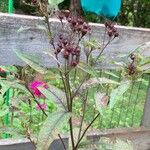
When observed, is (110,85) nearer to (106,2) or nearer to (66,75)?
(66,75)

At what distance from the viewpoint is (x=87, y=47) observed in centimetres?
132

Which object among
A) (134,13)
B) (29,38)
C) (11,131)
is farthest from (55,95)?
(134,13)

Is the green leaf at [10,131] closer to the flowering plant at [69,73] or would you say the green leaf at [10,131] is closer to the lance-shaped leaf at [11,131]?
the lance-shaped leaf at [11,131]

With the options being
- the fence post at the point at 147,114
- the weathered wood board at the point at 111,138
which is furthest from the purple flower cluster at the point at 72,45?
the fence post at the point at 147,114

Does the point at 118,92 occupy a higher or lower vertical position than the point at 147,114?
higher

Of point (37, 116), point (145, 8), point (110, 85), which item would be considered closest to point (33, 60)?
point (110, 85)

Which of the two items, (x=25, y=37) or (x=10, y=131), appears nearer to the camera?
(x=10, y=131)

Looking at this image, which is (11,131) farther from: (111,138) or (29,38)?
(111,138)

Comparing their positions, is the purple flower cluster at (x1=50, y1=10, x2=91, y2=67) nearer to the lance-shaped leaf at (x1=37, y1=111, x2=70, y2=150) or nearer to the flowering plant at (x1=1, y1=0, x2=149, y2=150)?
the flowering plant at (x1=1, y1=0, x2=149, y2=150)

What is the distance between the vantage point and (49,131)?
1162mm

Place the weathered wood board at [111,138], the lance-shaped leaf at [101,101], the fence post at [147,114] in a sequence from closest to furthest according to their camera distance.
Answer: the lance-shaped leaf at [101,101] → the weathered wood board at [111,138] → the fence post at [147,114]

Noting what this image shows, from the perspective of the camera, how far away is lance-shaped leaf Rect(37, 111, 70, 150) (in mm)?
1153

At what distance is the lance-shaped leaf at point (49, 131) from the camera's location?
1.15m

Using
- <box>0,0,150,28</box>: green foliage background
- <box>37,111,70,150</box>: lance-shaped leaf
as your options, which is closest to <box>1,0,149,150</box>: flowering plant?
<box>37,111,70,150</box>: lance-shaped leaf
